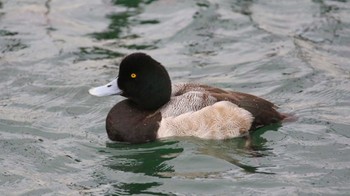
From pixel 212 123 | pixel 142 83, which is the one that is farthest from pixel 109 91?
pixel 212 123

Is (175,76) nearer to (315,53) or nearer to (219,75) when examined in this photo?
(219,75)

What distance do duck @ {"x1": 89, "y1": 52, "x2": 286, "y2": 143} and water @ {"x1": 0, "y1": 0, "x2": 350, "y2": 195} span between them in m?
0.12

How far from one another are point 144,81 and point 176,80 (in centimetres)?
210

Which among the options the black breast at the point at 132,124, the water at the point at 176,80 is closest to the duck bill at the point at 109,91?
the black breast at the point at 132,124

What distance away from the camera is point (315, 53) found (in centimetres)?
1190

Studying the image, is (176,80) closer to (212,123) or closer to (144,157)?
(212,123)

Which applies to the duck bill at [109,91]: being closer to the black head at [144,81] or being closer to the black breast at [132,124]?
the black head at [144,81]

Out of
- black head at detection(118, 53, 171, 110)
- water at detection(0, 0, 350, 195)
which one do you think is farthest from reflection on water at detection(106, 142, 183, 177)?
black head at detection(118, 53, 171, 110)

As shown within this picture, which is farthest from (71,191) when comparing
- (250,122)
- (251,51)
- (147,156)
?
(251,51)

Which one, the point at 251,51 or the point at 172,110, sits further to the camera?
the point at 251,51

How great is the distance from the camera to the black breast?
9086mm

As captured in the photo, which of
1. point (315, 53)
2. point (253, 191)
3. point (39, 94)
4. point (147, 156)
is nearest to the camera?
point (253, 191)

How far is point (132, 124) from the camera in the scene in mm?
9164

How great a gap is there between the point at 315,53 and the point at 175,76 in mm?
2052
